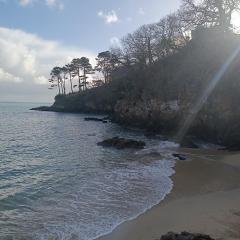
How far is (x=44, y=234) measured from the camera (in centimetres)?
1222

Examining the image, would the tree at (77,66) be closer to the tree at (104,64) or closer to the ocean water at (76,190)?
the tree at (104,64)

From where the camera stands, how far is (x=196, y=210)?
14047mm

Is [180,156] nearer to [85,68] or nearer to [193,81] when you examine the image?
[193,81]

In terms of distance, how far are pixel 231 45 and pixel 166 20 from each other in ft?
106

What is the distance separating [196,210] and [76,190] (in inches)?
249

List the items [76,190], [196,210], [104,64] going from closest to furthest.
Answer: [196,210], [76,190], [104,64]

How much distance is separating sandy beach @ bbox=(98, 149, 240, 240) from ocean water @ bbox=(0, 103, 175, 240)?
599 mm

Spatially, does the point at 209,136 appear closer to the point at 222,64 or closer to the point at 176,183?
the point at 222,64

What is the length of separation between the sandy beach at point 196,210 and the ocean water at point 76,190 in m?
0.60

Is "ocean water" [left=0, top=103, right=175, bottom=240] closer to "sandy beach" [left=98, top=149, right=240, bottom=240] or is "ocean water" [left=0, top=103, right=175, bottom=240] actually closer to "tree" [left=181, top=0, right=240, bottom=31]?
"sandy beach" [left=98, top=149, right=240, bottom=240]

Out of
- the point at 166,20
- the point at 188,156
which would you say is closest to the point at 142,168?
the point at 188,156

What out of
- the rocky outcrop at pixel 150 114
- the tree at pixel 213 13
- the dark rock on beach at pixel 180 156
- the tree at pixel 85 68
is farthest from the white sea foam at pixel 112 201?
the tree at pixel 85 68

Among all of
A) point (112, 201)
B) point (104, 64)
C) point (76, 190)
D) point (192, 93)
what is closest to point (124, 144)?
point (192, 93)

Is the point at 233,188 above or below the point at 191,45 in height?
below
